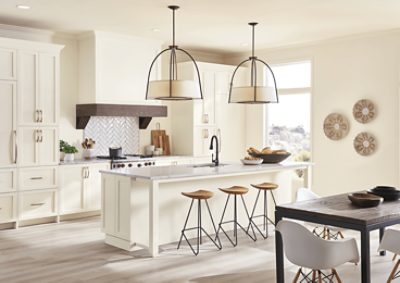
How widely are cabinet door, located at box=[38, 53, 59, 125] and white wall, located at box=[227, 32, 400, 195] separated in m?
3.87

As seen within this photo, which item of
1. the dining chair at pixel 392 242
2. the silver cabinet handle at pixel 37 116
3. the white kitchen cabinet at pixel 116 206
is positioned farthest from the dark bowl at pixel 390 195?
the silver cabinet handle at pixel 37 116

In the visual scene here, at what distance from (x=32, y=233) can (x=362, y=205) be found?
407 centimetres

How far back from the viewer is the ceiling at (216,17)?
5.58 metres

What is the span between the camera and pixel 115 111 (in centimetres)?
724

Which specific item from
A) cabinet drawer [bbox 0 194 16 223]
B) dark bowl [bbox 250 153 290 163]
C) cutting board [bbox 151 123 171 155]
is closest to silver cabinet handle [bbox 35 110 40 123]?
cabinet drawer [bbox 0 194 16 223]

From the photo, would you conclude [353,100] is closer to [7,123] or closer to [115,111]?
[115,111]

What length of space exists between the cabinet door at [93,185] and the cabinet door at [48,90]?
0.85 meters

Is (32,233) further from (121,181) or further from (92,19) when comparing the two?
(92,19)

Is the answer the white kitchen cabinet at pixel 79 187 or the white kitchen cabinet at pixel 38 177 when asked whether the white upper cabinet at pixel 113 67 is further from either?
the white kitchen cabinet at pixel 38 177

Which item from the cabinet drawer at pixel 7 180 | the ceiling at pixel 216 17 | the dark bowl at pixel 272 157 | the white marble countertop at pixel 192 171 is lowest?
the cabinet drawer at pixel 7 180

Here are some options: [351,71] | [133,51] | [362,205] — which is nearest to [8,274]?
[362,205]

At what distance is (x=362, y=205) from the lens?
395 cm

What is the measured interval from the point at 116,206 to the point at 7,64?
2458 millimetres

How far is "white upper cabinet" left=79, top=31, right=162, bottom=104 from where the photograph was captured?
7156 mm
